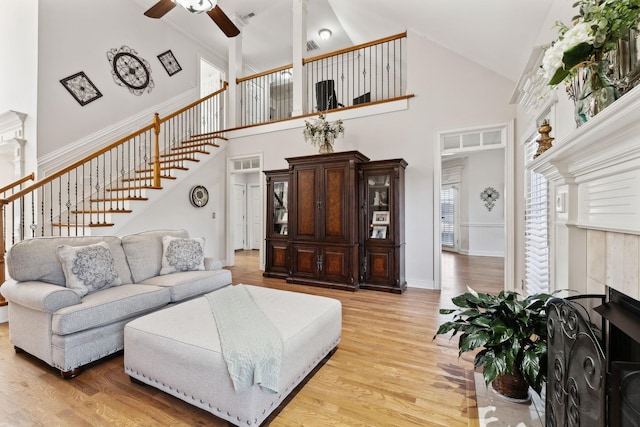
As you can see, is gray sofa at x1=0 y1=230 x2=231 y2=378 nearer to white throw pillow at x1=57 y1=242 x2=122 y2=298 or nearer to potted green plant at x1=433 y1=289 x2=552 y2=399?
white throw pillow at x1=57 y1=242 x2=122 y2=298

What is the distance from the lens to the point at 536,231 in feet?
9.37

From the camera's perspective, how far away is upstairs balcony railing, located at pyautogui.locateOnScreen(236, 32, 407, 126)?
17.8 ft

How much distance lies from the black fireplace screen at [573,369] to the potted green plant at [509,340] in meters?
0.17

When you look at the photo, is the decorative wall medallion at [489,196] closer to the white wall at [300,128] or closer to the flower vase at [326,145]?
the white wall at [300,128]

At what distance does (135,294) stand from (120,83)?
15.6ft

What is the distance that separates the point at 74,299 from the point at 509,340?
9.51 ft

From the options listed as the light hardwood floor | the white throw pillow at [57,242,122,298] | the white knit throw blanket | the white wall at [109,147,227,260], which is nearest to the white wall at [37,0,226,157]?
the white wall at [109,147,227,260]

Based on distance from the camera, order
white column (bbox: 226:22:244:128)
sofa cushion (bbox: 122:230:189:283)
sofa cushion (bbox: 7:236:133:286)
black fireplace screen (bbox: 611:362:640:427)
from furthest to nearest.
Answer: white column (bbox: 226:22:244:128) < sofa cushion (bbox: 122:230:189:283) < sofa cushion (bbox: 7:236:133:286) < black fireplace screen (bbox: 611:362:640:427)

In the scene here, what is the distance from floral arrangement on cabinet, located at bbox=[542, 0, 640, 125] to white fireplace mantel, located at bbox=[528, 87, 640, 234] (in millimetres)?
176

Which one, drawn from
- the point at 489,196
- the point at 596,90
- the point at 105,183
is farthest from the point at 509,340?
the point at 489,196

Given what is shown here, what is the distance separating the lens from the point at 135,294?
7.89 ft

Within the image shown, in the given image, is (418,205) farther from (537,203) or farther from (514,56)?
(514,56)

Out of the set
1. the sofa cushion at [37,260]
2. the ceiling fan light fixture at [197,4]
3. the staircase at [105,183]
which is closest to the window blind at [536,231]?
the ceiling fan light fixture at [197,4]

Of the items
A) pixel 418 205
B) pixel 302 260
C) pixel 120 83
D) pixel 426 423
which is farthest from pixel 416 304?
pixel 120 83
